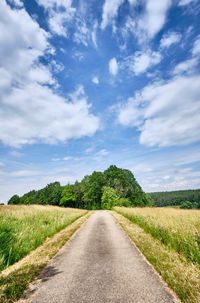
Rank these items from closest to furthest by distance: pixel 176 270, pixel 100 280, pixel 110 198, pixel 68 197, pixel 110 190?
pixel 100 280, pixel 176 270, pixel 110 198, pixel 110 190, pixel 68 197

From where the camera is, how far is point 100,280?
150 inches

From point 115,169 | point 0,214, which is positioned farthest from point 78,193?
point 0,214

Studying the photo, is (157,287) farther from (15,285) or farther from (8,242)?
(8,242)

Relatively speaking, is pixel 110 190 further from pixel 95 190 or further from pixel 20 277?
pixel 20 277

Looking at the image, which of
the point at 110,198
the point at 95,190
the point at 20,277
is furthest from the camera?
the point at 95,190

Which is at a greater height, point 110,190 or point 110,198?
point 110,190

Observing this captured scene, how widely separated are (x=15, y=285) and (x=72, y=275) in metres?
1.40

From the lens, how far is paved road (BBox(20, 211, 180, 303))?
310 centimetres

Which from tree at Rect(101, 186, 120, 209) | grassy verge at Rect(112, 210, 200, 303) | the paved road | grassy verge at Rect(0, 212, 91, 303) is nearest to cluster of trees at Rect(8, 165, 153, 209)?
tree at Rect(101, 186, 120, 209)

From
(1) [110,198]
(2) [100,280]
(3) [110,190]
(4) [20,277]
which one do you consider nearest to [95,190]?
(3) [110,190]

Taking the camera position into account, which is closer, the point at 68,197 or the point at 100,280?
the point at 100,280

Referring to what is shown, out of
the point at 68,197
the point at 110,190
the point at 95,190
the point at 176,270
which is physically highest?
the point at 95,190

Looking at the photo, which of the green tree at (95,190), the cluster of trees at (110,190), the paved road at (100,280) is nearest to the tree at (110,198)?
the cluster of trees at (110,190)

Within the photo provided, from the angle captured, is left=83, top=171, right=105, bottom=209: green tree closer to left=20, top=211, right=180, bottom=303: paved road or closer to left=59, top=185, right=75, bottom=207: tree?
left=59, top=185, right=75, bottom=207: tree
